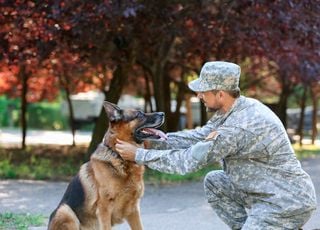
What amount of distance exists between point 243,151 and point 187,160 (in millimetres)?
473

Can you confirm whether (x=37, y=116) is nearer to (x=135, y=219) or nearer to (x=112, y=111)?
(x=135, y=219)

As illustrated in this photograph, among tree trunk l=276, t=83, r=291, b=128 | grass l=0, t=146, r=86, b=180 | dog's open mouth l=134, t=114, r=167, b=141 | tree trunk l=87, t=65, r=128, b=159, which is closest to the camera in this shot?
dog's open mouth l=134, t=114, r=167, b=141

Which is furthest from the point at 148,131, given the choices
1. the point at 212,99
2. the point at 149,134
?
the point at 212,99

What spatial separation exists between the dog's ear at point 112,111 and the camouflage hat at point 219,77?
2.98 ft

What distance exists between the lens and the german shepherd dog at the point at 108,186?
575 centimetres

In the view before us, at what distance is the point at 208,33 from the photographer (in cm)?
1297

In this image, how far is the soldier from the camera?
Result: 16.4 ft

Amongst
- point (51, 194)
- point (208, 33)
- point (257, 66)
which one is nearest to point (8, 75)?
point (257, 66)

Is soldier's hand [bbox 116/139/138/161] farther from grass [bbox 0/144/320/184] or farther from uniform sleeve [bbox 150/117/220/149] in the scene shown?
grass [bbox 0/144/320/184]

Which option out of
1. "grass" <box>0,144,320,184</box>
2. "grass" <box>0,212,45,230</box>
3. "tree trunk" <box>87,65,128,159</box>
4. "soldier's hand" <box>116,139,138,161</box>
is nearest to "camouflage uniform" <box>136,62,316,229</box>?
"soldier's hand" <box>116,139,138,161</box>

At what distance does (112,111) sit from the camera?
5.61 meters

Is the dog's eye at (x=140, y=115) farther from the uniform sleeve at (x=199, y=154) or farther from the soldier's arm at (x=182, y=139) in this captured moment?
the uniform sleeve at (x=199, y=154)

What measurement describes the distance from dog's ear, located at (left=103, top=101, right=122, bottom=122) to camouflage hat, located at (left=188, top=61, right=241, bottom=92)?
910mm

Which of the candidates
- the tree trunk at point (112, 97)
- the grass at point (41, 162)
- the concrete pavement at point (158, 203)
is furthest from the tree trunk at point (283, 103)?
the concrete pavement at point (158, 203)
